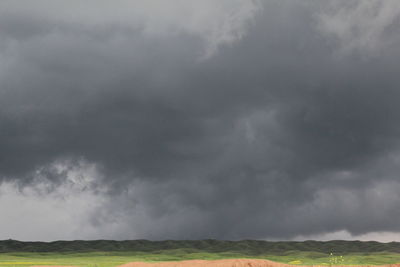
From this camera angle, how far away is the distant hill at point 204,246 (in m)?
144

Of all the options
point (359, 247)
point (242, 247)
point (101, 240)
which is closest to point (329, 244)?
point (359, 247)

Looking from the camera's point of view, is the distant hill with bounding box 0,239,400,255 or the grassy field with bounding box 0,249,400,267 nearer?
the grassy field with bounding box 0,249,400,267

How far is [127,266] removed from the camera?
30.8 meters

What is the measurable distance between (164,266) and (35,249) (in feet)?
421

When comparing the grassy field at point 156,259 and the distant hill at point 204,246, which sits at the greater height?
the distant hill at point 204,246

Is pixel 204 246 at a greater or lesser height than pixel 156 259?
greater

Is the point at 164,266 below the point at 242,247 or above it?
below

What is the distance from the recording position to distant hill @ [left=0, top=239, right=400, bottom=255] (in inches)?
5689

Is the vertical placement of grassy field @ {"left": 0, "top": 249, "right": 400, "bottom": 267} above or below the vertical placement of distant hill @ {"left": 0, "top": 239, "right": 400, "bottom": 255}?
below

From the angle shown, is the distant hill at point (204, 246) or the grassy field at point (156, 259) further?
the distant hill at point (204, 246)

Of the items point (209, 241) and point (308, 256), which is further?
point (209, 241)

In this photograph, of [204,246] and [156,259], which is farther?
[204,246]

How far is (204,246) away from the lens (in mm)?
151625

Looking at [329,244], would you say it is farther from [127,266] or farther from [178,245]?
[127,266]
